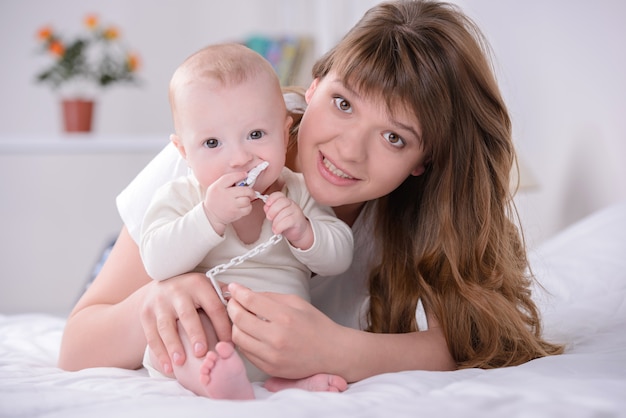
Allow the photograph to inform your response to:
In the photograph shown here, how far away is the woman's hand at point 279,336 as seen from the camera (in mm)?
1110

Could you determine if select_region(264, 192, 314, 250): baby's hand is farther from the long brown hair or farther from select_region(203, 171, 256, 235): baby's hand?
the long brown hair

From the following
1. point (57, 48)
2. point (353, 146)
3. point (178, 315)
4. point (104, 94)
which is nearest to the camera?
point (178, 315)

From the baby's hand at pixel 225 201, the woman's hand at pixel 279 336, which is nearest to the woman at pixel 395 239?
the woman's hand at pixel 279 336

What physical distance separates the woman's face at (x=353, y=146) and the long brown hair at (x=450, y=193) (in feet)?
0.09

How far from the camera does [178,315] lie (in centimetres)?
115

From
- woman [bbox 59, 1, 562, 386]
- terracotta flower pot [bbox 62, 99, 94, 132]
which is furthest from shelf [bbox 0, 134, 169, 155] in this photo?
woman [bbox 59, 1, 562, 386]

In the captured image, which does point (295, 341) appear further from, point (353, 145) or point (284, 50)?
point (284, 50)

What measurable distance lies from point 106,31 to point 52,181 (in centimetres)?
81

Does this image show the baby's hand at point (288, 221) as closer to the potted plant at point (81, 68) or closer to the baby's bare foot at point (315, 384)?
the baby's bare foot at point (315, 384)

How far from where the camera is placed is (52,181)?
3.90 meters

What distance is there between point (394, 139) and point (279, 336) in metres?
0.41

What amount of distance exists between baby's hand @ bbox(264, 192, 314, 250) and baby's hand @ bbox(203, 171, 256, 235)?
4 cm

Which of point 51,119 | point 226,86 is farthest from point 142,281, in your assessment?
point 51,119

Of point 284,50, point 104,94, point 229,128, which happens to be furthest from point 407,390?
point 104,94
